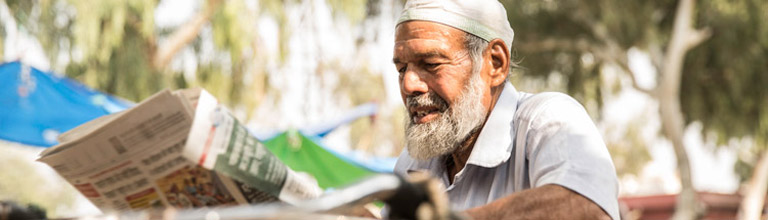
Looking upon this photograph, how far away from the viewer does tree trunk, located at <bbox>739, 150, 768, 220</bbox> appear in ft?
49.0

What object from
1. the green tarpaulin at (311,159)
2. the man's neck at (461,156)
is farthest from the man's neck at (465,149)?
the green tarpaulin at (311,159)

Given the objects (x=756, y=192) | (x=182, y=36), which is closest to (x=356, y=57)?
(x=182, y=36)

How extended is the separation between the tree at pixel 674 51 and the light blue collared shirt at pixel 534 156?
35.1 feet

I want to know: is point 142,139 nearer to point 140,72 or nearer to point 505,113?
point 505,113

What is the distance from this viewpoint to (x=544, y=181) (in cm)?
152

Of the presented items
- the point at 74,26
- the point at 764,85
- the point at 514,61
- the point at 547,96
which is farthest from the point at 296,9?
the point at 764,85

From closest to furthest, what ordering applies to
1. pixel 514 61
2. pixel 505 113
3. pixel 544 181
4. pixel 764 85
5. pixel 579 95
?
pixel 544 181 < pixel 505 113 < pixel 514 61 < pixel 764 85 < pixel 579 95

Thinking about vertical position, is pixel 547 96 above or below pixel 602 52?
above

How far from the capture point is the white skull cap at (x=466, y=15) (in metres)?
1.91

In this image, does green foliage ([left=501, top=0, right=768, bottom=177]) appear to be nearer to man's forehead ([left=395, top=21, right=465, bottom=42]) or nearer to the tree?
the tree

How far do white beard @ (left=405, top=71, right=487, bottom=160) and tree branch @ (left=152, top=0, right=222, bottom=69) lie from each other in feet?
21.0

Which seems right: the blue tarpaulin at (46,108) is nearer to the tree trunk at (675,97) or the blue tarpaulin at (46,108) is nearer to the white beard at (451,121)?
the white beard at (451,121)

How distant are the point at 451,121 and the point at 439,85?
0.09 meters

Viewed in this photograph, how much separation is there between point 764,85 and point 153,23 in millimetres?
9785
